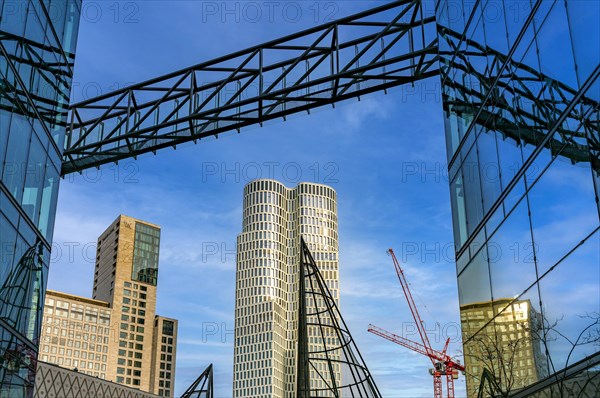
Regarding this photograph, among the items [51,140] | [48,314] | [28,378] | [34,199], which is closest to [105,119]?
[51,140]

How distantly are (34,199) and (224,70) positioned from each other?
1087cm

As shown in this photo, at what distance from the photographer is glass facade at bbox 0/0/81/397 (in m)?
18.3

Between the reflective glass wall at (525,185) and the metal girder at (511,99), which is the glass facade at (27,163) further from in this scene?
the metal girder at (511,99)

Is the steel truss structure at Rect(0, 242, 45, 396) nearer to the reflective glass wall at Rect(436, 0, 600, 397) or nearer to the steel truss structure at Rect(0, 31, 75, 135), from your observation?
the steel truss structure at Rect(0, 31, 75, 135)

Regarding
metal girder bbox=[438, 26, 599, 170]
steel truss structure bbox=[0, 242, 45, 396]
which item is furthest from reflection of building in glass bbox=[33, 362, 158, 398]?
metal girder bbox=[438, 26, 599, 170]

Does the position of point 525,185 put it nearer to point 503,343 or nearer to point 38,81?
point 503,343

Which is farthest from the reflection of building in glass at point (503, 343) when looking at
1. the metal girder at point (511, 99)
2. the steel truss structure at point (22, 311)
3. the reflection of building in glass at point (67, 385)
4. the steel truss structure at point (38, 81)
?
the reflection of building in glass at point (67, 385)

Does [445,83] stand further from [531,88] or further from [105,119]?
[105,119]

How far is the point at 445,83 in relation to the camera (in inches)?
1016

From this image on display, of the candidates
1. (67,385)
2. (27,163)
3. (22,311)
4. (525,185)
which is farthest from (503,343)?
(67,385)

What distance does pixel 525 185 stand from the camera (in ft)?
58.1

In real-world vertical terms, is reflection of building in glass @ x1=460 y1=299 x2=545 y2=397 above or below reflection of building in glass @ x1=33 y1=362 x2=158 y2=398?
below

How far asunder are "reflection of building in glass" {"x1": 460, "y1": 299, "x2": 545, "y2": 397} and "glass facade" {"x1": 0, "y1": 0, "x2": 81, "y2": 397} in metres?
12.4

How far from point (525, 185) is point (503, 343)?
4.13 m
